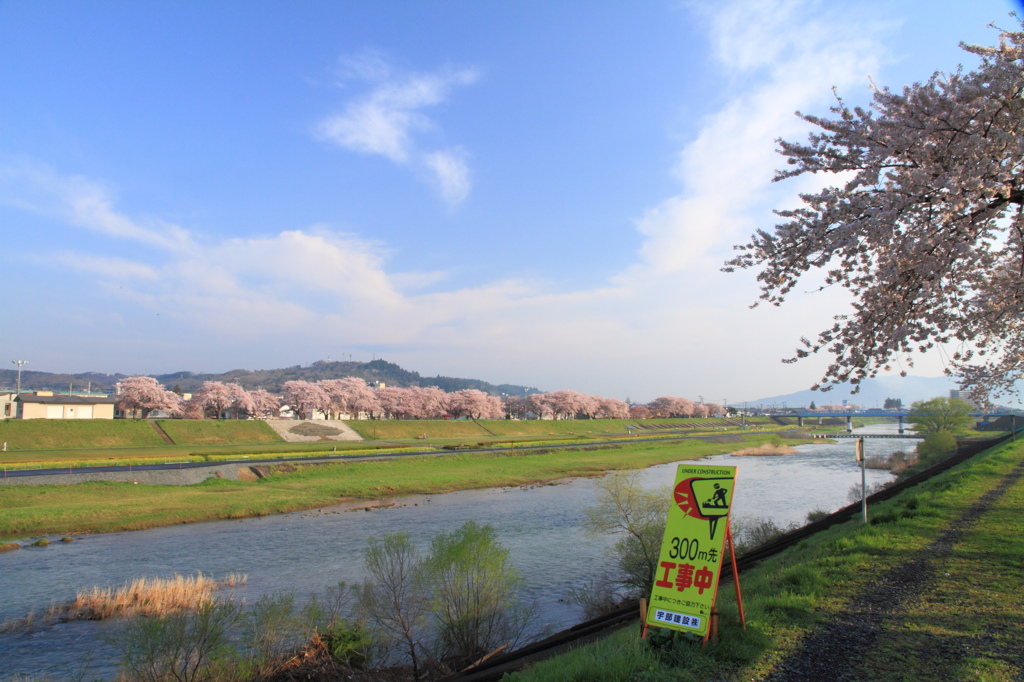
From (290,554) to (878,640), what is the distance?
19486 millimetres

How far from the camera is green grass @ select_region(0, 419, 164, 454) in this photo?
164ft

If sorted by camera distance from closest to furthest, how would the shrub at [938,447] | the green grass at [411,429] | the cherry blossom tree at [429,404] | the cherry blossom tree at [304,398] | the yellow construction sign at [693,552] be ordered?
the yellow construction sign at [693,552], the shrub at [938,447], the green grass at [411,429], the cherry blossom tree at [304,398], the cherry blossom tree at [429,404]

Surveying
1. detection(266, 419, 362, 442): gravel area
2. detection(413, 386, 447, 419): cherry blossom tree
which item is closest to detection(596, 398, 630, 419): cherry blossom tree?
detection(413, 386, 447, 419): cherry blossom tree

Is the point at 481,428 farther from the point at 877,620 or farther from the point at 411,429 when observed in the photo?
the point at 877,620

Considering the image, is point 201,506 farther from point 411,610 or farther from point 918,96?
point 918,96

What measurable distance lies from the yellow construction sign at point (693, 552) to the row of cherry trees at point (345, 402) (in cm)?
8863

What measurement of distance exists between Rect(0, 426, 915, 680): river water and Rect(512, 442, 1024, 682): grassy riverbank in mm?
6536

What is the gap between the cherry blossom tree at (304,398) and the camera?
101 m

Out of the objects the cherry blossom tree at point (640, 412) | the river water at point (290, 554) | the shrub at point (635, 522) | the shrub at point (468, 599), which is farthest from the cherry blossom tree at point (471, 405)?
the shrub at point (468, 599)

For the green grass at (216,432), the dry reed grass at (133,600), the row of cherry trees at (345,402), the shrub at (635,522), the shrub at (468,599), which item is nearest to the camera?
the shrub at (468,599)

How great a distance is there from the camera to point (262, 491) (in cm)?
3453

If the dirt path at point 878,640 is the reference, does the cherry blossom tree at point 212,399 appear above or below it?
above

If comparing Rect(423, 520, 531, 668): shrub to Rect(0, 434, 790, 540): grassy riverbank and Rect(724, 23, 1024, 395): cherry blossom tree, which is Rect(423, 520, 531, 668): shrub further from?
Rect(0, 434, 790, 540): grassy riverbank

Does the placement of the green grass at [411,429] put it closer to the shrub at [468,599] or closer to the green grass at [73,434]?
the green grass at [73,434]
